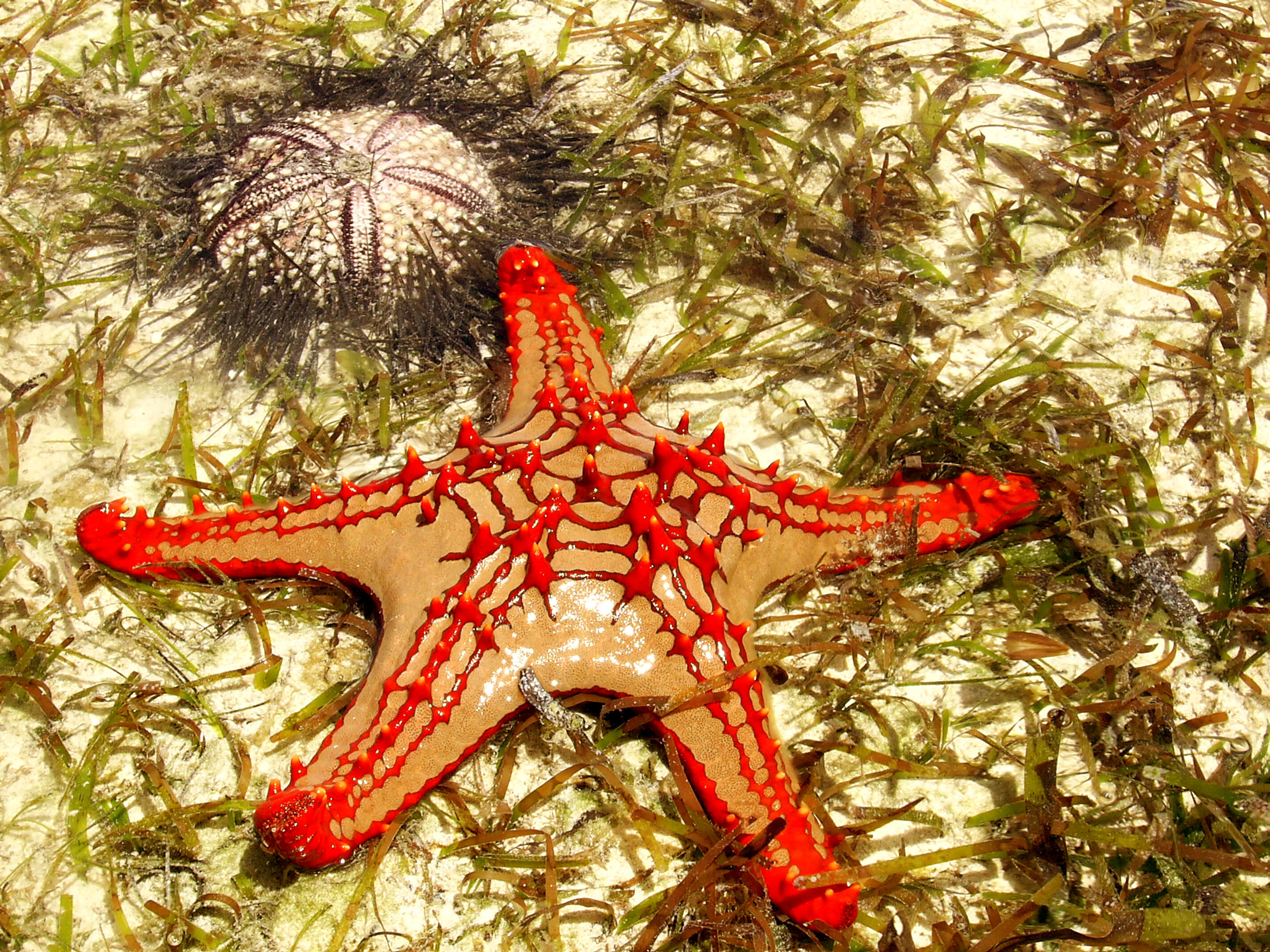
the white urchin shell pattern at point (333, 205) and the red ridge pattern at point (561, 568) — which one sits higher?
the white urchin shell pattern at point (333, 205)

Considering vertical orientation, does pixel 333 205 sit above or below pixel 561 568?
above

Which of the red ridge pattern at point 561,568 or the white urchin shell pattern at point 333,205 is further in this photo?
the white urchin shell pattern at point 333,205

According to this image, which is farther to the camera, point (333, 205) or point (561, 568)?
point (333, 205)

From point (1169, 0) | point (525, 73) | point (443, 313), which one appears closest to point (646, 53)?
point (525, 73)

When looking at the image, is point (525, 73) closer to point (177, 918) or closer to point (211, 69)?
point (211, 69)

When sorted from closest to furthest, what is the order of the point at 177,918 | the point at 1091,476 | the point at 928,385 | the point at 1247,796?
the point at 177,918
the point at 1247,796
the point at 1091,476
the point at 928,385

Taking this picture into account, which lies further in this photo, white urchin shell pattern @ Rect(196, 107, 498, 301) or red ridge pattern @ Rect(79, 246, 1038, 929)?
white urchin shell pattern @ Rect(196, 107, 498, 301)

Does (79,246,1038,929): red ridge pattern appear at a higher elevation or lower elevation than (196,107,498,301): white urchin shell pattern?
lower

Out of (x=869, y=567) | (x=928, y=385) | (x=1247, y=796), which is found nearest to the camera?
(x=1247, y=796)
